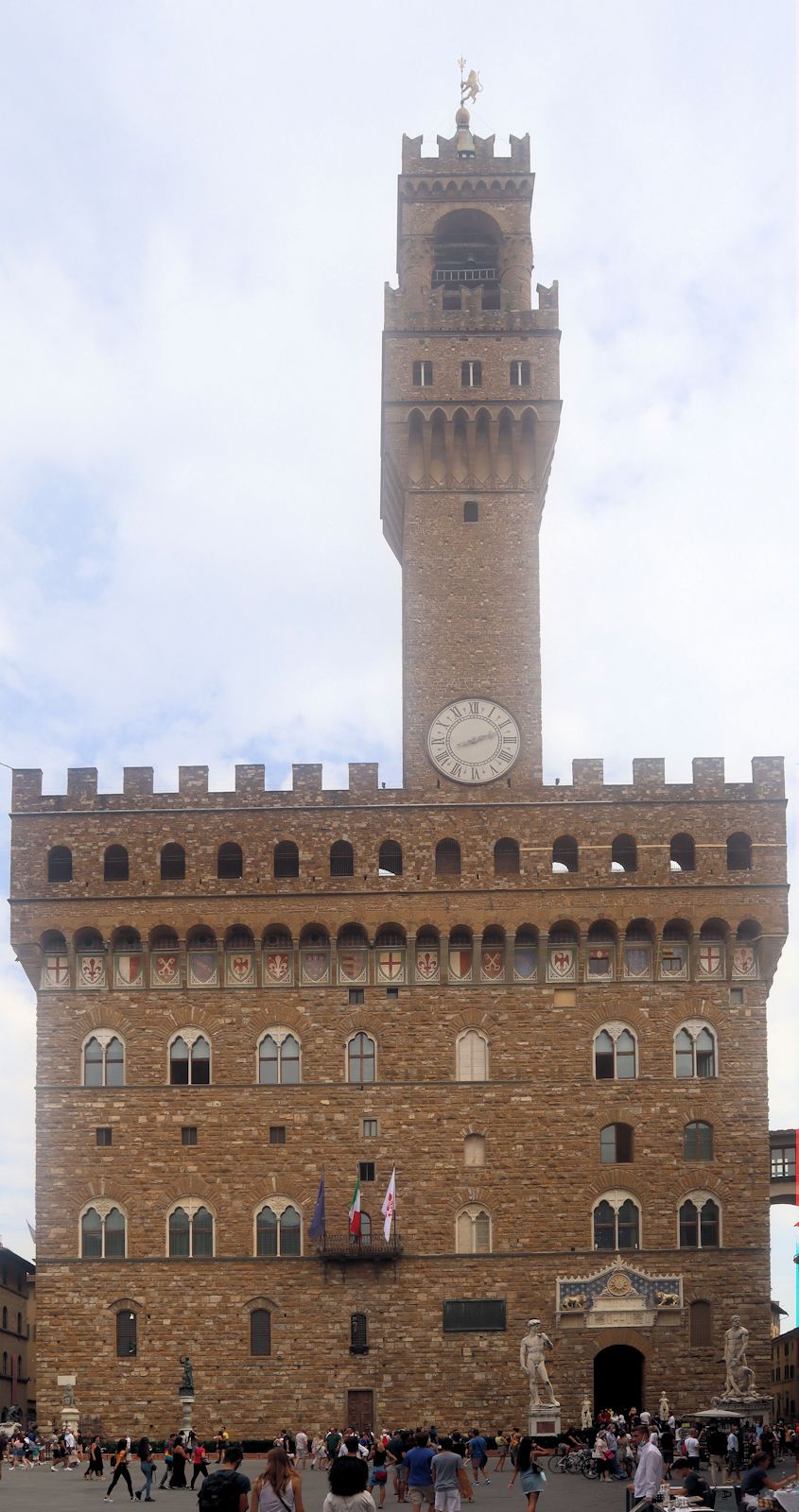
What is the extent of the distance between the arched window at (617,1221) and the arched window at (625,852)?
29.0 ft

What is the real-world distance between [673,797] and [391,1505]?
23.3 metres

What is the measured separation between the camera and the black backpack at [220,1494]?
16.0m

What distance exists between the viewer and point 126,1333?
51.4m

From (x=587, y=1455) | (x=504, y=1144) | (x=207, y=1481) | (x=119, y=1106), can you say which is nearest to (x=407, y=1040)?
(x=504, y=1144)

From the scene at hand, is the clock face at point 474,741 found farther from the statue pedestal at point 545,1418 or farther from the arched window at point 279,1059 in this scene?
the statue pedestal at point 545,1418

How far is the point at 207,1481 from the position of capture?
16.0 meters

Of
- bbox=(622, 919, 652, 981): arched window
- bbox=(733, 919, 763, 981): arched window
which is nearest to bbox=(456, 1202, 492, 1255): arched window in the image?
bbox=(622, 919, 652, 981): arched window

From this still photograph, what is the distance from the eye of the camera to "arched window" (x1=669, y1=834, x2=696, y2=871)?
2143 inches

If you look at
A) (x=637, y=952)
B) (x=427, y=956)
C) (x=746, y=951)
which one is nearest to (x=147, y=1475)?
(x=427, y=956)

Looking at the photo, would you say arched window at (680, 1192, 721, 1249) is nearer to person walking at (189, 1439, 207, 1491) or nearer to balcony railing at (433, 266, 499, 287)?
person walking at (189, 1439, 207, 1491)

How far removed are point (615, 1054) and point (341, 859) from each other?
9062 millimetres

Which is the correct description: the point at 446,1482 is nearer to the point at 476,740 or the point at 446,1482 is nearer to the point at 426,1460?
the point at 426,1460

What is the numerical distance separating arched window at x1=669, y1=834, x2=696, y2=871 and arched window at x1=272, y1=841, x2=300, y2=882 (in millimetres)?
10262

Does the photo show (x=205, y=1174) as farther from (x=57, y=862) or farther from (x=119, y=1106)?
(x=57, y=862)
